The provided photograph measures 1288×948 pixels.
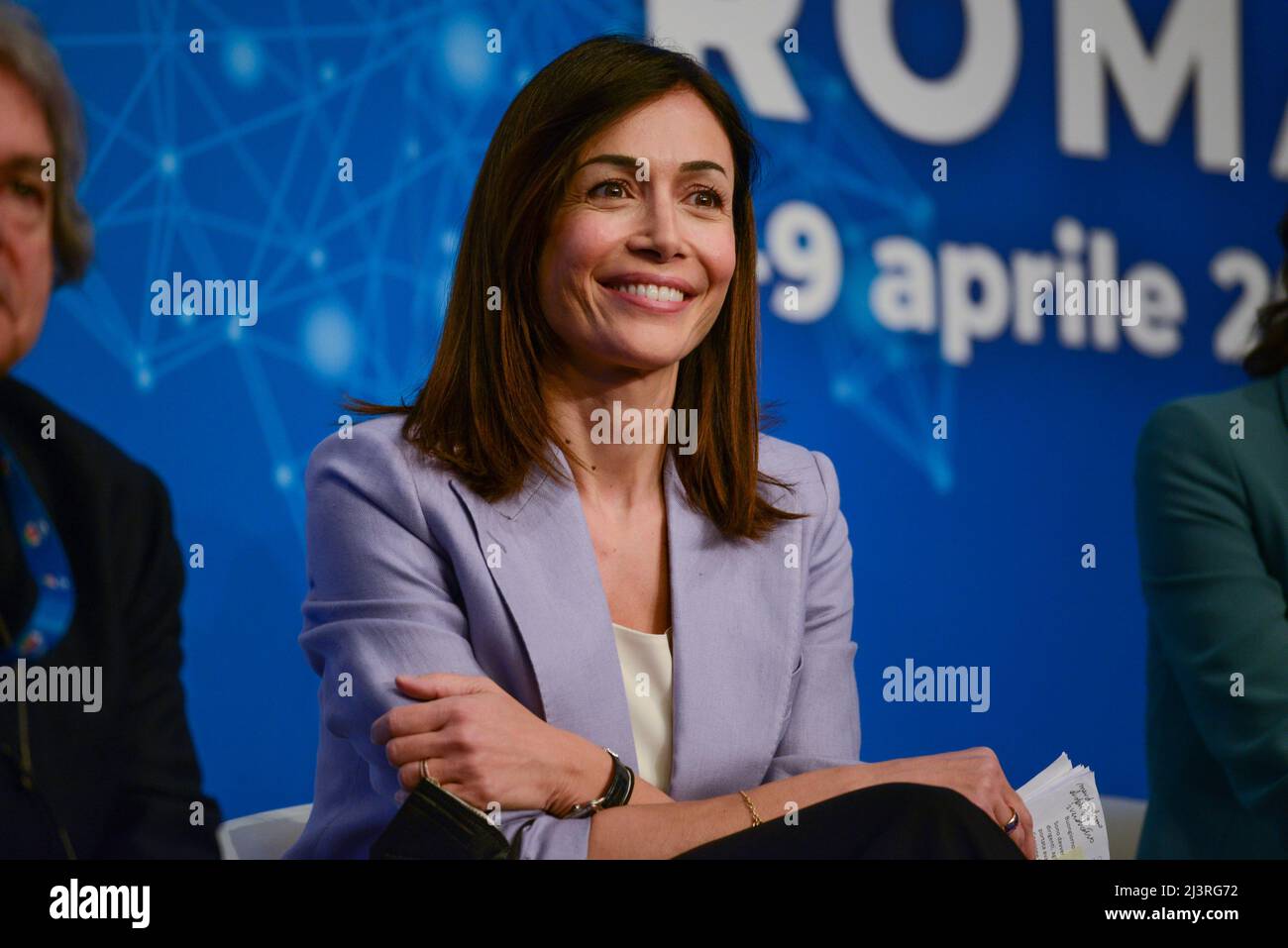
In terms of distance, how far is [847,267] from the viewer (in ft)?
10.6

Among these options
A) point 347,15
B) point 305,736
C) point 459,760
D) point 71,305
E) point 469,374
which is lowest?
point 305,736

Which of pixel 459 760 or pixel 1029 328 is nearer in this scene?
pixel 459 760

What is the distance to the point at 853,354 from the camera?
3.25m

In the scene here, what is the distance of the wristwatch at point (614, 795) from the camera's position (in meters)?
1.85

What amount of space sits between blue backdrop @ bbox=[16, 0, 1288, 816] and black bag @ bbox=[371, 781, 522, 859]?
1349 millimetres

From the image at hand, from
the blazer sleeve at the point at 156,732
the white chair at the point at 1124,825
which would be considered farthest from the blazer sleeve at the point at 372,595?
the white chair at the point at 1124,825

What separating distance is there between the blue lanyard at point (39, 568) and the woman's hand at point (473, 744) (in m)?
→ 0.97

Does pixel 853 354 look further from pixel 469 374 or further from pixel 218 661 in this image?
pixel 218 661
